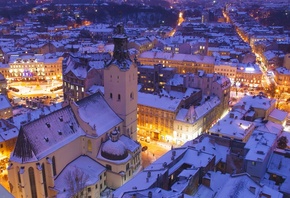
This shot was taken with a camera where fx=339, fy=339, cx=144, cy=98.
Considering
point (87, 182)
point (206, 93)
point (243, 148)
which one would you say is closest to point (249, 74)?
point (206, 93)

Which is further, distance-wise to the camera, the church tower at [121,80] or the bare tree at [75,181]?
the church tower at [121,80]

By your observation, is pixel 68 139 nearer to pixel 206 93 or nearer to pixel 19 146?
pixel 19 146

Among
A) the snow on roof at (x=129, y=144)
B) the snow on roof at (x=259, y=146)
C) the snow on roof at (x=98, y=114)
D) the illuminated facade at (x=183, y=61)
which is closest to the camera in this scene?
the snow on roof at (x=259, y=146)

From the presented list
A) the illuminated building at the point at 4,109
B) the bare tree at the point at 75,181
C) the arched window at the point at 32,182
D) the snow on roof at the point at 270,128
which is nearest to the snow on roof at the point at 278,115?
the snow on roof at the point at 270,128

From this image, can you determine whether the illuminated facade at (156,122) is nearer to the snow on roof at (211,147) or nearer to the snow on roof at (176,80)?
the snow on roof at (211,147)

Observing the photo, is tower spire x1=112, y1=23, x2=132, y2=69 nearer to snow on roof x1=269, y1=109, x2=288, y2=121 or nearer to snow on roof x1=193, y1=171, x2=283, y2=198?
snow on roof x1=193, y1=171, x2=283, y2=198

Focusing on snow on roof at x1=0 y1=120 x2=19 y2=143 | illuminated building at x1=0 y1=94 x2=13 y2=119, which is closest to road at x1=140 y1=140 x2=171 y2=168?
snow on roof at x1=0 y1=120 x2=19 y2=143

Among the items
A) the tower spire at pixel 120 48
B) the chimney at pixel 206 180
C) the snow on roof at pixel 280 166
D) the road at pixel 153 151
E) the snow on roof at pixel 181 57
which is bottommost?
the road at pixel 153 151
